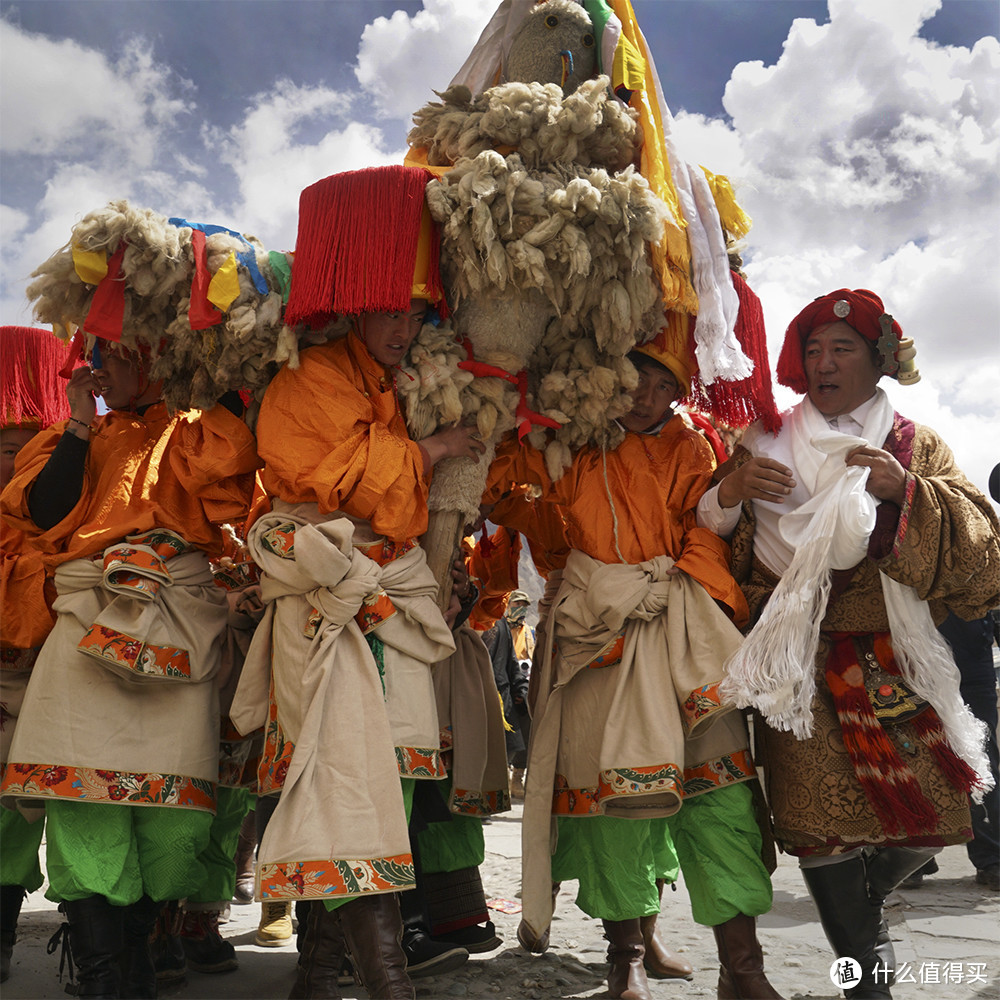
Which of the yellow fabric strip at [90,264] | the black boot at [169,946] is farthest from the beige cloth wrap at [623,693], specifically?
the yellow fabric strip at [90,264]

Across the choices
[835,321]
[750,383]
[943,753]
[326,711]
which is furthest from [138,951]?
[835,321]

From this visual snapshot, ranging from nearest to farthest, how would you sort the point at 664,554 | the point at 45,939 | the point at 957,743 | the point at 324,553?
the point at 324,553 < the point at 957,743 < the point at 664,554 < the point at 45,939

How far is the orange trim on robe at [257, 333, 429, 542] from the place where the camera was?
8.84 ft

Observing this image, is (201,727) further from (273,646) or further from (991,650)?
(991,650)

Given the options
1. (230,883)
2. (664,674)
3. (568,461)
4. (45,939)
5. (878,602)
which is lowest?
(45,939)

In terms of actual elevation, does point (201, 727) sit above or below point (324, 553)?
below

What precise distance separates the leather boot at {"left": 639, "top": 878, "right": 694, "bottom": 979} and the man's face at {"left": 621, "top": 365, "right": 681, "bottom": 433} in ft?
5.83

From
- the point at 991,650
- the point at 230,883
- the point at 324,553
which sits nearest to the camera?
the point at 324,553

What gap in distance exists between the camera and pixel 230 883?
3396 millimetres

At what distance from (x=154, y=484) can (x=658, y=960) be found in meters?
2.56

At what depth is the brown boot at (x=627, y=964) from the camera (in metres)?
3.08

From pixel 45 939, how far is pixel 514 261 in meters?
3.42

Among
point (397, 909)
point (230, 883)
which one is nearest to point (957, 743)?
point (397, 909)

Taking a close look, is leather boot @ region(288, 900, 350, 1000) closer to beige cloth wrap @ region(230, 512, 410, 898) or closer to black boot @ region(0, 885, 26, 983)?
beige cloth wrap @ region(230, 512, 410, 898)
